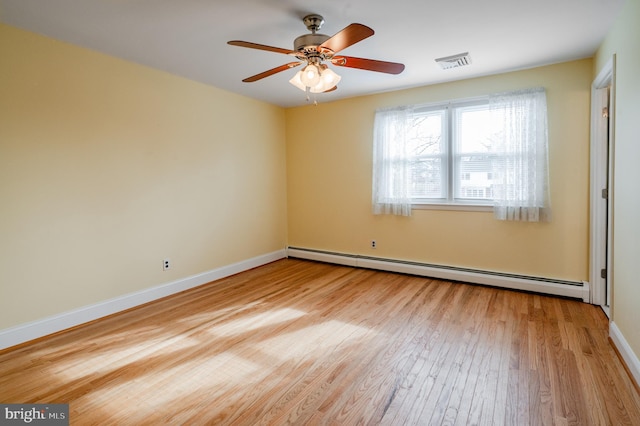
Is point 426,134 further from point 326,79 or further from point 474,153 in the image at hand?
point 326,79

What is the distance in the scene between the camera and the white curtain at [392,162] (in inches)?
170

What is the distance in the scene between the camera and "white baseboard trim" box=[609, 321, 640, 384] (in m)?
1.99

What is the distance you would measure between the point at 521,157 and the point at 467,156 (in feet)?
1.91

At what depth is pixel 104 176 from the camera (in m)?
3.12

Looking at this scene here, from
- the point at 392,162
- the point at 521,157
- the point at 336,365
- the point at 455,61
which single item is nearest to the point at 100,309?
the point at 336,365

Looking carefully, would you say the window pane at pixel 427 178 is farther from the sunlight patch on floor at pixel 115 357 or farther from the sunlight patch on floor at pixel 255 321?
the sunlight patch on floor at pixel 115 357

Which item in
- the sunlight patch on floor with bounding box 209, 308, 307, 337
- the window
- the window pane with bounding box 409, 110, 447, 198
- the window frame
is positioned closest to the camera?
the sunlight patch on floor with bounding box 209, 308, 307, 337

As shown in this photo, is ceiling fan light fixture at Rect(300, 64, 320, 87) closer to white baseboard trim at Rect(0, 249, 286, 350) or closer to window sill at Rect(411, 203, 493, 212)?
window sill at Rect(411, 203, 493, 212)

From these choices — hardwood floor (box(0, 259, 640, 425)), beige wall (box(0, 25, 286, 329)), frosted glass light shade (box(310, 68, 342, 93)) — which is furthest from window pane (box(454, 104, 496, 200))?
beige wall (box(0, 25, 286, 329))

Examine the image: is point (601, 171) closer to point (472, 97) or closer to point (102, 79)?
point (472, 97)

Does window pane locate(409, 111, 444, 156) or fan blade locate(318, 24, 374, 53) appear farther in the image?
window pane locate(409, 111, 444, 156)

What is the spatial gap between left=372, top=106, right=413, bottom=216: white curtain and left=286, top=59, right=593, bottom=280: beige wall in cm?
16

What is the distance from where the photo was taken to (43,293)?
2748 mm

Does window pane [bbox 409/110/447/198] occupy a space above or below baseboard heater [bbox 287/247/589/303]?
above
